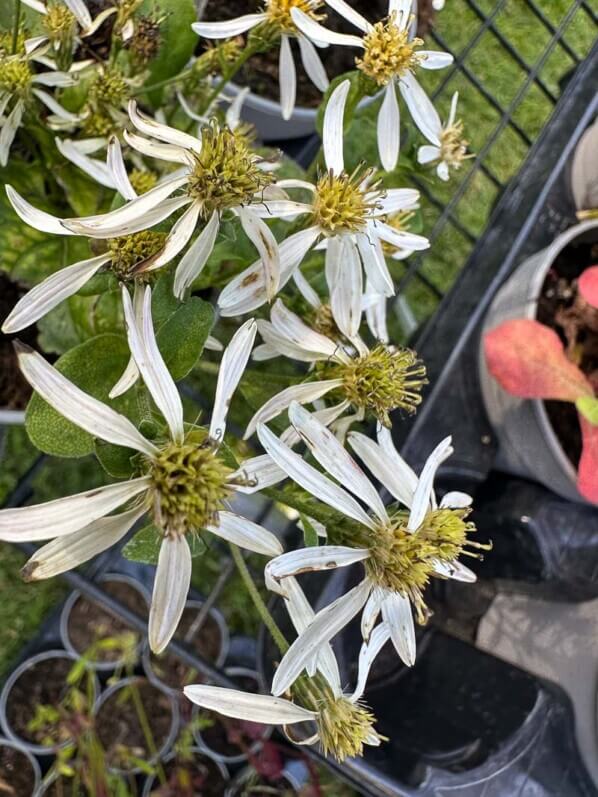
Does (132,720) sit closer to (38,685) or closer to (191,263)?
(38,685)

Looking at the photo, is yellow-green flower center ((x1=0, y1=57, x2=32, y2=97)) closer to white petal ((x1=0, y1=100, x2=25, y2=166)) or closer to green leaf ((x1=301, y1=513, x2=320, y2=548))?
white petal ((x1=0, y1=100, x2=25, y2=166))

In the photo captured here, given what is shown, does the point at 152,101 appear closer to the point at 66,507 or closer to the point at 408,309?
the point at 66,507

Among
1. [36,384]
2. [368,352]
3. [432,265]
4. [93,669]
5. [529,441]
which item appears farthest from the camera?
[432,265]

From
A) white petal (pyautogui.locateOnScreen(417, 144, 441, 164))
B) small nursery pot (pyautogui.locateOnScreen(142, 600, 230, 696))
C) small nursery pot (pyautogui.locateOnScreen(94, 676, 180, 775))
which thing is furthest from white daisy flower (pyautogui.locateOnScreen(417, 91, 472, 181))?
small nursery pot (pyautogui.locateOnScreen(94, 676, 180, 775))

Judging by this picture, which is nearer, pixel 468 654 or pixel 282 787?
pixel 468 654

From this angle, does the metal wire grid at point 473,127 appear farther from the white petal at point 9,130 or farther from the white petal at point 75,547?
the white petal at point 75,547

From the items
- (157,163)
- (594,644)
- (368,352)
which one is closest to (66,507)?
(368,352)

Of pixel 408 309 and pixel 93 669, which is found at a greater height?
pixel 408 309

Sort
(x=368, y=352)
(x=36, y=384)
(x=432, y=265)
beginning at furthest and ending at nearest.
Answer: (x=432, y=265) < (x=368, y=352) < (x=36, y=384)
